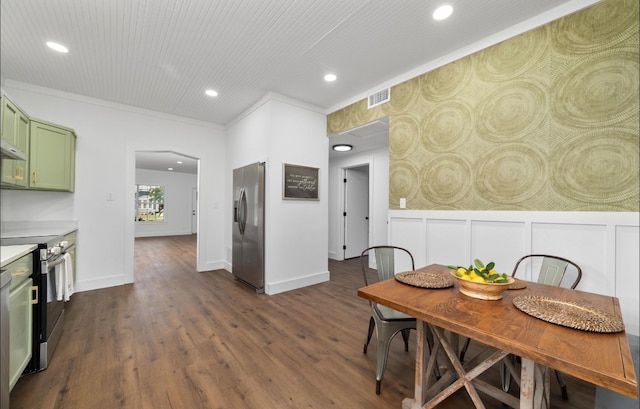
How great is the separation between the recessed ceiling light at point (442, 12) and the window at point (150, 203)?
36.2ft

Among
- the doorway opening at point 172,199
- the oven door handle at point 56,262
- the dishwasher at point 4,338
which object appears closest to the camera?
the dishwasher at point 4,338

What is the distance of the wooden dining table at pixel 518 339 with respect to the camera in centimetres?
83

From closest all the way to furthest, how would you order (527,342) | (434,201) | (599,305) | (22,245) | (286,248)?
(527,342) < (599,305) < (22,245) < (434,201) < (286,248)

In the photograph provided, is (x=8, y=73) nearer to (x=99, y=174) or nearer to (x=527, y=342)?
(x=99, y=174)

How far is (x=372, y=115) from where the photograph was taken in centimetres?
349

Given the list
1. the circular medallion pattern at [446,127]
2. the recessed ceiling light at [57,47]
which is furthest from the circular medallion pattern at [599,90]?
the recessed ceiling light at [57,47]

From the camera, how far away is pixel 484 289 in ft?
4.49

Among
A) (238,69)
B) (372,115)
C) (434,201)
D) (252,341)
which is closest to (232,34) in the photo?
(238,69)

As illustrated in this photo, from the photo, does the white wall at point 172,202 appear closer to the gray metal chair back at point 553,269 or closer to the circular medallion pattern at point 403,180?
the circular medallion pattern at point 403,180

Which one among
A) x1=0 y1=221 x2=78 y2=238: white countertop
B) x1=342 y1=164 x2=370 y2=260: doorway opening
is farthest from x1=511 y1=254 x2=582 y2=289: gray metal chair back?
Answer: x1=0 y1=221 x2=78 y2=238: white countertop

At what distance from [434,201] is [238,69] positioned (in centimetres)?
276

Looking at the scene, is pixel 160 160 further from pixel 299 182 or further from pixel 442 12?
pixel 442 12

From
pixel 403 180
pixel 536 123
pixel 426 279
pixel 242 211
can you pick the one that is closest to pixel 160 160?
pixel 242 211

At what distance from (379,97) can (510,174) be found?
185 centimetres
